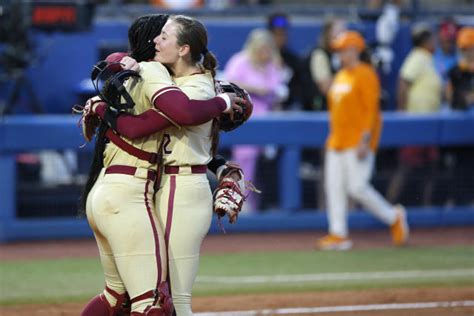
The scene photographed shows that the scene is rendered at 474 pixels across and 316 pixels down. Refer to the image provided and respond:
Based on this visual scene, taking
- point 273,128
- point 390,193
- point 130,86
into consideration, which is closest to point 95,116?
point 130,86

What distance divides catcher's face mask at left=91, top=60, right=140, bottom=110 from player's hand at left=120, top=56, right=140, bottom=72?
0.10ft

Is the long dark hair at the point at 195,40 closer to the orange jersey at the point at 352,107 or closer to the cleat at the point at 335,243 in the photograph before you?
the orange jersey at the point at 352,107

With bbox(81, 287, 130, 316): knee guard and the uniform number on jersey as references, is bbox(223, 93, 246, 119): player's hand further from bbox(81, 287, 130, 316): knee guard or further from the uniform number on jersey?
bbox(81, 287, 130, 316): knee guard

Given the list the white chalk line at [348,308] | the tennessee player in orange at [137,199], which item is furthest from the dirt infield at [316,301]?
the tennessee player in orange at [137,199]

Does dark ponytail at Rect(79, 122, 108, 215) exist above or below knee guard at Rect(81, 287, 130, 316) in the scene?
above

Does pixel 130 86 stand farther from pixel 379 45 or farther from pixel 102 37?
pixel 379 45

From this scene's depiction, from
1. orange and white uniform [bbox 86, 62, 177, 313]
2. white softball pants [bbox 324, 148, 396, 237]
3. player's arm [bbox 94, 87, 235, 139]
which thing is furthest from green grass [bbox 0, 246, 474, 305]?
player's arm [bbox 94, 87, 235, 139]

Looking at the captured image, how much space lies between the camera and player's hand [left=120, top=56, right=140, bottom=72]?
519 cm

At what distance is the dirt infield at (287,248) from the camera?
7719mm

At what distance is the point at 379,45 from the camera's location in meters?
14.2

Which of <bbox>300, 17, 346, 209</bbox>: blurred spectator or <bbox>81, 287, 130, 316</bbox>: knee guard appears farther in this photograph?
<bbox>300, 17, 346, 209</bbox>: blurred spectator

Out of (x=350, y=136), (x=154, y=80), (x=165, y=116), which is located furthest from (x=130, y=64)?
(x=350, y=136)

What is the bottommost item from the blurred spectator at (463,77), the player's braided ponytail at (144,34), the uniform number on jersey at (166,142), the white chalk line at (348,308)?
the white chalk line at (348,308)

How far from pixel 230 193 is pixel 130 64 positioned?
2.75 ft
